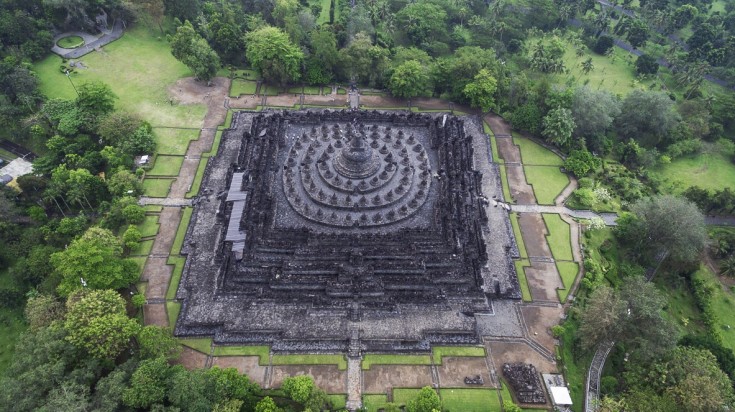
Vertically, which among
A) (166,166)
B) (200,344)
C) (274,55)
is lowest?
(200,344)

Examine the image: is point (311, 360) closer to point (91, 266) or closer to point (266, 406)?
point (266, 406)

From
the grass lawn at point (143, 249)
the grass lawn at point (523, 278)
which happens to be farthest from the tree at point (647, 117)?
the grass lawn at point (143, 249)

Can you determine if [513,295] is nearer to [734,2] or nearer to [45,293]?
[45,293]

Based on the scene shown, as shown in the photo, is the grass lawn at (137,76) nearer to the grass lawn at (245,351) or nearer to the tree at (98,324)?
the tree at (98,324)

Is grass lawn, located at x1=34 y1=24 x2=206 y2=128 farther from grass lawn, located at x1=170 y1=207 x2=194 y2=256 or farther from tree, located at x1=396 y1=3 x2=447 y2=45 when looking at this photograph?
tree, located at x1=396 y1=3 x2=447 y2=45

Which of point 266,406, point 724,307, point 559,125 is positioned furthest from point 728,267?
point 266,406

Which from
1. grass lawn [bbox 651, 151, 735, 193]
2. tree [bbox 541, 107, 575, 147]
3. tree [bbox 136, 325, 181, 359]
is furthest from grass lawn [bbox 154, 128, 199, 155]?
grass lawn [bbox 651, 151, 735, 193]

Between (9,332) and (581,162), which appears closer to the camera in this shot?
(9,332)
